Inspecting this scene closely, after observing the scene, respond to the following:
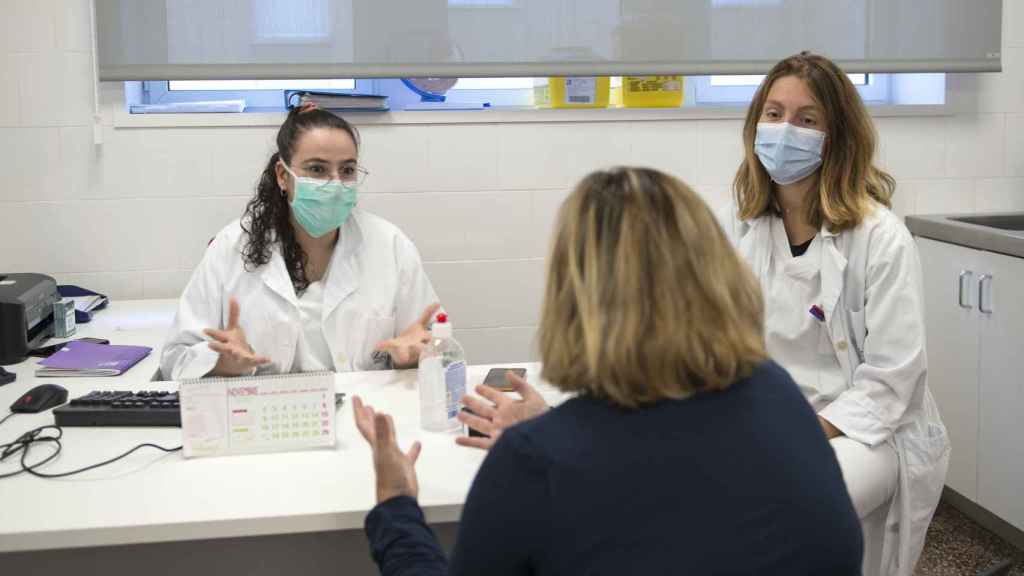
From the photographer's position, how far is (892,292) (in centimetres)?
201

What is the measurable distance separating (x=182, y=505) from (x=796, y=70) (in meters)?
1.49

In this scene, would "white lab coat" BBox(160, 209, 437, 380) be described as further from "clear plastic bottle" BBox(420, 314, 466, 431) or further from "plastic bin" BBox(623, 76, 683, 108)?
"plastic bin" BBox(623, 76, 683, 108)

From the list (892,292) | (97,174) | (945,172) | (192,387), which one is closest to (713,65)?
(945,172)

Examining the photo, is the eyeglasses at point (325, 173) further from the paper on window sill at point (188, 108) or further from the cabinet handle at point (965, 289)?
the cabinet handle at point (965, 289)

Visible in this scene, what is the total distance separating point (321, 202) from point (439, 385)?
70 cm

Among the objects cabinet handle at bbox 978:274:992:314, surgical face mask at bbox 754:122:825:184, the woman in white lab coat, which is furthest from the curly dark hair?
cabinet handle at bbox 978:274:992:314

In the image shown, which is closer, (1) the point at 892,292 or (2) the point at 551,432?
(2) the point at 551,432

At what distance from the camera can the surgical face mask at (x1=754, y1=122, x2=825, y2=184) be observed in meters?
2.18

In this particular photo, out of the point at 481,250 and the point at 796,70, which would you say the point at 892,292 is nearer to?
the point at 796,70

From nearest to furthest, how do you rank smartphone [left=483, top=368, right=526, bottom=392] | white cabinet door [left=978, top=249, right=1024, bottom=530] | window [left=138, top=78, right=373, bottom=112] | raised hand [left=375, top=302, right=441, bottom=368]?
smartphone [left=483, top=368, right=526, bottom=392] → raised hand [left=375, top=302, right=441, bottom=368] → white cabinet door [left=978, top=249, right=1024, bottom=530] → window [left=138, top=78, right=373, bottom=112]

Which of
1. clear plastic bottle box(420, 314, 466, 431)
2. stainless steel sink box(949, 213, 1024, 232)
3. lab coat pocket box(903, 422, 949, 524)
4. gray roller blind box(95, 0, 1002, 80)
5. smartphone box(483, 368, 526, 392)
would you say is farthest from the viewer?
stainless steel sink box(949, 213, 1024, 232)

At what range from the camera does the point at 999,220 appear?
3.46 m

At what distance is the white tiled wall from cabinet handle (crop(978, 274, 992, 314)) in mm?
514

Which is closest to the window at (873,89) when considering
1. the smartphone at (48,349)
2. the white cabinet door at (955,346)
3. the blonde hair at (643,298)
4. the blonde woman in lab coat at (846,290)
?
the white cabinet door at (955,346)
